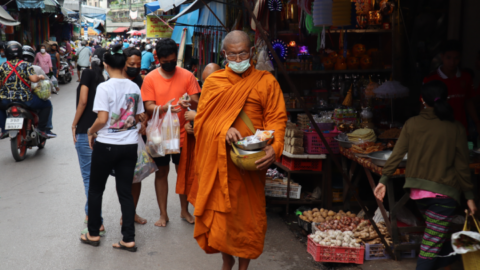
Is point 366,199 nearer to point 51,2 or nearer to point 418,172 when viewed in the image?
point 418,172

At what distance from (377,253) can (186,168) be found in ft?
7.08

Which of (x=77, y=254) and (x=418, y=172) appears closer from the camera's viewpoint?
(x=418, y=172)

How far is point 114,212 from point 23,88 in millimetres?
3849

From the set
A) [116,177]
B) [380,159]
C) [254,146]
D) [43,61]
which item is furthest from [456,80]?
[43,61]

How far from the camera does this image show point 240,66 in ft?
11.2

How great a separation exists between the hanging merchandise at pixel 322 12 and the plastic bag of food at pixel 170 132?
2136mm

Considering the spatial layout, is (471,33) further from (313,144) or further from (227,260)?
(227,260)

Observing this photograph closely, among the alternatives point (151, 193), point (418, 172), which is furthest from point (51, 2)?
point (418, 172)

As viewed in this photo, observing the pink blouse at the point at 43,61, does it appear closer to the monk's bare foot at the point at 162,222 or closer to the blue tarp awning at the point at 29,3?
the blue tarp awning at the point at 29,3

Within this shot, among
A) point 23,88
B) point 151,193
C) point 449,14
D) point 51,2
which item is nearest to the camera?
point 151,193

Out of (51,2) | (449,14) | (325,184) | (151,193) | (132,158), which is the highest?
(51,2)

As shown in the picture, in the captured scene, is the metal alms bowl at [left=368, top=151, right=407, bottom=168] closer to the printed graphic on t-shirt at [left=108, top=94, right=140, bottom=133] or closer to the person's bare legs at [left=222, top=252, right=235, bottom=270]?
the person's bare legs at [left=222, top=252, right=235, bottom=270]

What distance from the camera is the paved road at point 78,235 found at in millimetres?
4156

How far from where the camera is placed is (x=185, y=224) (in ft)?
17.0
